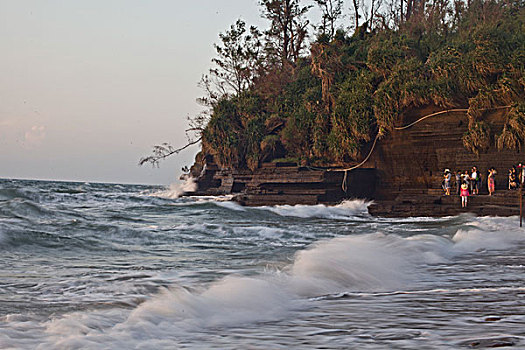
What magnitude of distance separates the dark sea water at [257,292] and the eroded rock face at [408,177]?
809cm

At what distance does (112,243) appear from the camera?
1189cm

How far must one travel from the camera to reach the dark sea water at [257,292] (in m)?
4.36

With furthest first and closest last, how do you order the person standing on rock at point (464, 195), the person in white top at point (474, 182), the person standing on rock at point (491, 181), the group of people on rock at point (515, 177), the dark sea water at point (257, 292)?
1. the person in white top at point (474, 182)
2. the person standing on rock at point (491, 181)
3. the group of people on rock at point (515, 177)
4. the person standing on rock at point (464, 195)
5. the dark sea water at point (257, 292)

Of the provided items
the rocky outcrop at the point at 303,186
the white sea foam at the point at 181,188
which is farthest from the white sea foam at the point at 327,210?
the white sea foam at the point at 181,188

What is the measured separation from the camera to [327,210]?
24703 millimetres

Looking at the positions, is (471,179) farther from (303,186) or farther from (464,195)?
(303,186)

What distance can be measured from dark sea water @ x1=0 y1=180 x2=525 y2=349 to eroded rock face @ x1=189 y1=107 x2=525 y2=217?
8.09 metres

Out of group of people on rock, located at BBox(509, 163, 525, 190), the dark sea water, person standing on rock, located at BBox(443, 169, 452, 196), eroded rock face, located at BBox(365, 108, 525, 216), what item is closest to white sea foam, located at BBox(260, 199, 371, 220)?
eroded rock face, located at BBox(365, 108, 525, 216)

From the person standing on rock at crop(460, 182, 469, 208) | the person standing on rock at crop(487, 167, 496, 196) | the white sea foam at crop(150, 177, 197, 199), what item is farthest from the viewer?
the white sea foam at crop(150, 177, 197, 199)

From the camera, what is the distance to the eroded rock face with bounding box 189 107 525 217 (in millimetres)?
21156

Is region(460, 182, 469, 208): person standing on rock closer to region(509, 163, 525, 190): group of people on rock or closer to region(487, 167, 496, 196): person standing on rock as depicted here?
region(487, 167, 496, 196): person standing on rock

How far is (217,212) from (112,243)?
11.6 meters

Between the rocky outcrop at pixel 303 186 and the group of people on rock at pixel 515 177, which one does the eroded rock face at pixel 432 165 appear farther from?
the rocky outcrop at pixel 303 186

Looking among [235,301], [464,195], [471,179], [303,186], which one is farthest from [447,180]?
[235,301]
